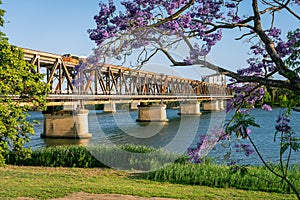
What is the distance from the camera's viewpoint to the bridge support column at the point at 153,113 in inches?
2736

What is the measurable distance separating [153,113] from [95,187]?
59.4 m

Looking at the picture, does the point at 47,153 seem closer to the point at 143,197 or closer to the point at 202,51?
the point at 143,197

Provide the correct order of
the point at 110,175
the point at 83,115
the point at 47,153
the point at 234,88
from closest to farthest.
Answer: the point at 234,88 < the point at 110,175 < the point at 47,153 < the point at 83,115

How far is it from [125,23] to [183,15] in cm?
93

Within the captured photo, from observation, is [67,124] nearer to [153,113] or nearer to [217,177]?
[153,113]

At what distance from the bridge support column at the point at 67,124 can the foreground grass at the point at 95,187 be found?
2853 cm

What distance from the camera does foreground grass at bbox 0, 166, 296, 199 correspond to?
1007 centimetres

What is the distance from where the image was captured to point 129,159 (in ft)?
50.4

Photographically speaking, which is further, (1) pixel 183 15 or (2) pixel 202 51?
(1) pixel 183 15

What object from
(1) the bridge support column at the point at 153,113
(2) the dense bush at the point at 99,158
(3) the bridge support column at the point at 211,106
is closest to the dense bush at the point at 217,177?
(2) the dense bush at the point at 99,158

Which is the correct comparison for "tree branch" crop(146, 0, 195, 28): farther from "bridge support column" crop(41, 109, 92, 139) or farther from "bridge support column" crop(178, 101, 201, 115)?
"bridge support column" crop(178, 101, 201, 115)

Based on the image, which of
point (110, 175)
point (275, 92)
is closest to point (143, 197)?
point (110, 175)

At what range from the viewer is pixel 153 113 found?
230 ft

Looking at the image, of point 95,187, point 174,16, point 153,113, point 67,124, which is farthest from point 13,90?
point 153,113
